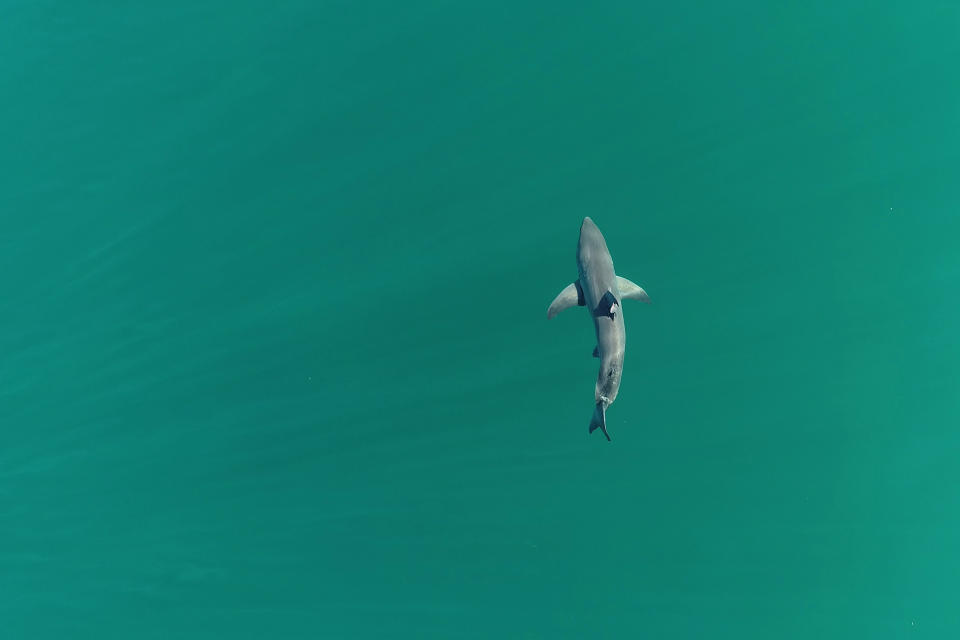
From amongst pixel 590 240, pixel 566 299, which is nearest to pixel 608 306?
pixel 566 299

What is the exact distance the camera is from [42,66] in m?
6.19

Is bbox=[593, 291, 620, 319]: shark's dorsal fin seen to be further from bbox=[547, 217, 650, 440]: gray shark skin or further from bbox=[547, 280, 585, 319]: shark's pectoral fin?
bbox=[547, 280, 585, 319]: shark's pectoral fin

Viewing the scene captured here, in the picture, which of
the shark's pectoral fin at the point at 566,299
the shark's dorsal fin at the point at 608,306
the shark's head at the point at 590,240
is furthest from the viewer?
the shark's pectoral fin at the point at 566,299

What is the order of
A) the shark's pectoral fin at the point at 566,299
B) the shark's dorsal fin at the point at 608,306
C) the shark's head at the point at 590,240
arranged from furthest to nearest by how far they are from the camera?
the shark's pectoral fin at the point at 566,299 → the shark's head at the point at 590,240 → the shark's dorsal fin at the point at 608,306

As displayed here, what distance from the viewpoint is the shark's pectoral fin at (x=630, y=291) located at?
16.2 feet

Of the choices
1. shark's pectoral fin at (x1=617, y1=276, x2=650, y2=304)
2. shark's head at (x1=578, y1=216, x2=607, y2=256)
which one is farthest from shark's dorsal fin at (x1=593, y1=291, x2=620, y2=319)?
shark's head at (x1=578, y1=216, x2=607, y2=256)

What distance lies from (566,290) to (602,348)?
0.81 meters

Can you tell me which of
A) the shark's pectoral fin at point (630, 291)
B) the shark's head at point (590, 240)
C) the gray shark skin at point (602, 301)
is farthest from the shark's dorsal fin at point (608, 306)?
the shark's head at point (590, 240)

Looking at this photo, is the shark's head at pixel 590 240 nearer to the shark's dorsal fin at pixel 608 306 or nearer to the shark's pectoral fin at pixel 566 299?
the shark's pectoral fin at pixel 566 299

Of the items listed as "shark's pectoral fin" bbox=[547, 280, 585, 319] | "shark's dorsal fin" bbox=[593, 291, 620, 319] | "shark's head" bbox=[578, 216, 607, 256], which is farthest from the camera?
"shark's pectoral fin" bbox=[547, 280, 585, 319]

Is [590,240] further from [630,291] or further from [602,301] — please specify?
[602,301]

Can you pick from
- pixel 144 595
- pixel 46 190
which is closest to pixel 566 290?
pixel 144 595

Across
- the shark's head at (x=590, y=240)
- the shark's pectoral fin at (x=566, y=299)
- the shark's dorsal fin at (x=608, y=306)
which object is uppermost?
the shark's head at (x=590, y=240)

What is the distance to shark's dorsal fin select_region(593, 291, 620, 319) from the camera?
4387 mm
